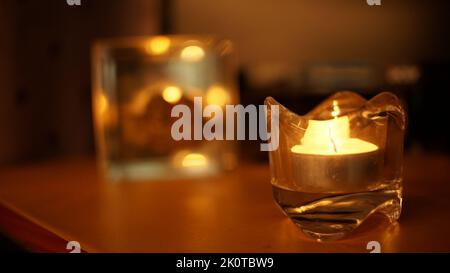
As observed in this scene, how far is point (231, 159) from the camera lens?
0.77m

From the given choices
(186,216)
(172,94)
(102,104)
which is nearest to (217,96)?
(172,94)

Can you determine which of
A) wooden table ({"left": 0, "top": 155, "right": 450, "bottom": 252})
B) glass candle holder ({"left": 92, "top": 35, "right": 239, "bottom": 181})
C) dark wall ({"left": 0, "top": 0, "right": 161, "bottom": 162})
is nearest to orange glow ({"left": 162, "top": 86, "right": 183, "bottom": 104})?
glass candle holder ({"left": 92, "top": 35, "right": 239, "bottom": 181})

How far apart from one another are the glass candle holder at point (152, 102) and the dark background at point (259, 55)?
14 cm

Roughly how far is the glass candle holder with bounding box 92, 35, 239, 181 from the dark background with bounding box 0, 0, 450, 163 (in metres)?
0.14

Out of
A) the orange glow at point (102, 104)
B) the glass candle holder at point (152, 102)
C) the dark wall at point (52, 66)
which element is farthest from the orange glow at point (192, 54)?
the dark wall at point (52, 66)

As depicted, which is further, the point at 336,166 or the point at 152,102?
the point at 152,102

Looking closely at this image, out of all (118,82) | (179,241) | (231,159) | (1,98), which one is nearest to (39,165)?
(1,98)

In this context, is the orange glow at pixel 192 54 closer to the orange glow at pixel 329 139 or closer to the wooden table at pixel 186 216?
the wooden table at pixel 186 216

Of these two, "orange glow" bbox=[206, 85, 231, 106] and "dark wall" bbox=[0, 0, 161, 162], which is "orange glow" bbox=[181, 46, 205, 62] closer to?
"orange glow" bbox=[206, 85, 231, 106]

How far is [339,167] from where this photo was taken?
0.45 m

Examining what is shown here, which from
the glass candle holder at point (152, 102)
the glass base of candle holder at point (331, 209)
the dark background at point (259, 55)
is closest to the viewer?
the glass base of candle holder at point (331, 209)

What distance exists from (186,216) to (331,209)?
0.54 feet

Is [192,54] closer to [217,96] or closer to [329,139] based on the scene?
[217,96]

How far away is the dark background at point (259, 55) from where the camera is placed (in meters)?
0.85
